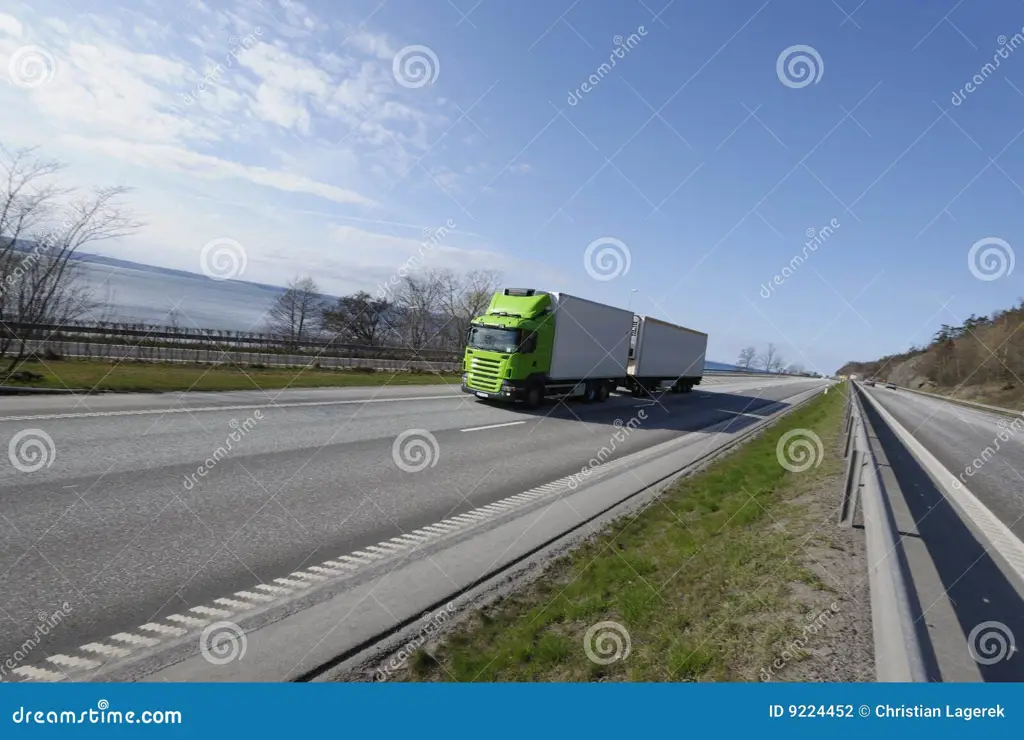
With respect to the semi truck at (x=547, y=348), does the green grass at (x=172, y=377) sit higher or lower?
lower

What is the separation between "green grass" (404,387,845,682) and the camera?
3.68 meters

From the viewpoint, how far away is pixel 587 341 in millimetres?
22750

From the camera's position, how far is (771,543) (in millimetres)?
6176

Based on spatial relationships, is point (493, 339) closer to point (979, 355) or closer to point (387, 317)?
point (387, 317)

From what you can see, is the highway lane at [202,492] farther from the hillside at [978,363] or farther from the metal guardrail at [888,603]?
the hillside at [978,363]

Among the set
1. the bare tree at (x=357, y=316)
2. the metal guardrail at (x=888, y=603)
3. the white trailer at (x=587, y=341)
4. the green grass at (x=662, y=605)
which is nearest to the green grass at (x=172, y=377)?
the white trailer at (x=587, y=341)

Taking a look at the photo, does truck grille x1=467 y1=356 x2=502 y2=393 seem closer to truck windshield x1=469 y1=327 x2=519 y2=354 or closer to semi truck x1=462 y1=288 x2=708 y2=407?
semi truck x1=462 y1=288 x2=708 y2=407

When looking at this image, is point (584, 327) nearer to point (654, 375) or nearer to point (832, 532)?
point (654, 375)

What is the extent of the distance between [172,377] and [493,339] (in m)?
10.7

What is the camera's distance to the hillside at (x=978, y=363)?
6384 cm

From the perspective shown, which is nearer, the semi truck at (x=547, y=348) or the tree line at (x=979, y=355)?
the semi truck at (x=547, y=348)

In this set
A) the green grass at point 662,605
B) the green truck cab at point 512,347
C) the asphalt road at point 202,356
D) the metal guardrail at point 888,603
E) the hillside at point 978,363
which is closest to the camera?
the metal guardrail at point 888,603

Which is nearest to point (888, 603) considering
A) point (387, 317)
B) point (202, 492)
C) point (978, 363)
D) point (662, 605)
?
point (662, 605)

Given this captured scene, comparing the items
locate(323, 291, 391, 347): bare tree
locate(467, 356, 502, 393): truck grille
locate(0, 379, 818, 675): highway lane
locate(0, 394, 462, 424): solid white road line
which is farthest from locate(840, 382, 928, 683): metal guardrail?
locate(323, 291, 391, 347): bare tree
